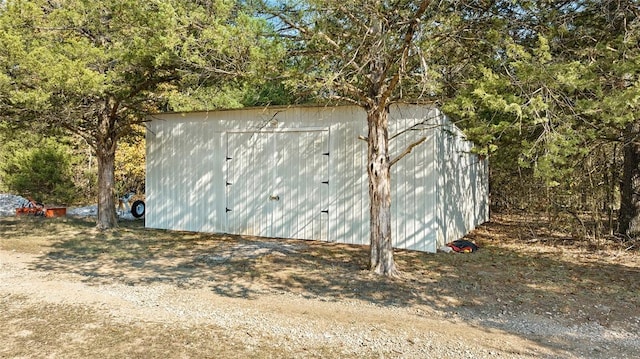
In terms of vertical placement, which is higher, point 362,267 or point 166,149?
point 166,149

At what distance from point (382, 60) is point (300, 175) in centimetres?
343

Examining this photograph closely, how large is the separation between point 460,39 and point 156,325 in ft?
14.5

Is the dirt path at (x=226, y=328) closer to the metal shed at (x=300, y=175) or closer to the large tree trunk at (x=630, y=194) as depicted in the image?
the metal shed at (x=300, y=175)

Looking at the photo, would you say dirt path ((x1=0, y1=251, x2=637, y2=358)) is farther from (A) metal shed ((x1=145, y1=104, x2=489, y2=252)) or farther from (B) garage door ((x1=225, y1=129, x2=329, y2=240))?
(B) garage door ((x1=225, y1=129, x2=329, y2=240))

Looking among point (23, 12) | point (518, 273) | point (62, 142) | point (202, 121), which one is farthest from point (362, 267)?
point (62, 142)

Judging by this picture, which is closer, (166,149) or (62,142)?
(166,149)

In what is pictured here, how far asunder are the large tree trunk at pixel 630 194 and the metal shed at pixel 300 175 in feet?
9.03

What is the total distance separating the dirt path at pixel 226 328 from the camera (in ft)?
10.1

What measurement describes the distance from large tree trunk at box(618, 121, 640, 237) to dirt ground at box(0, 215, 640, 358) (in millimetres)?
905

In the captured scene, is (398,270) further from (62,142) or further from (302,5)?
(62,142)

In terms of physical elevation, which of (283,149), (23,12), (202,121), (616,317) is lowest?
(616,317)

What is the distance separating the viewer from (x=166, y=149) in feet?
31.0

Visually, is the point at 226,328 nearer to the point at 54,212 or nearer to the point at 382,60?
the point at 382,60

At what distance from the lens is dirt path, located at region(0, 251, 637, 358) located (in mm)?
3076
